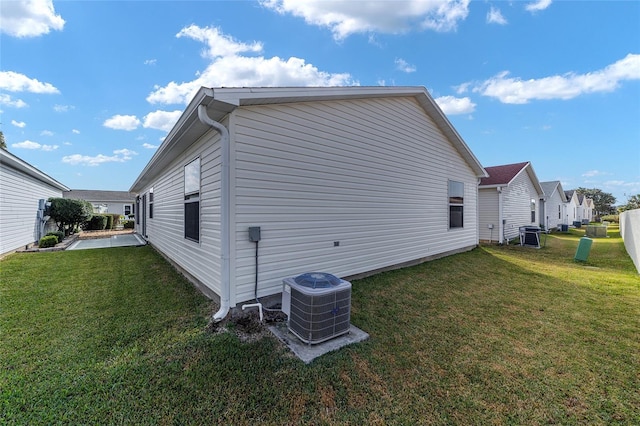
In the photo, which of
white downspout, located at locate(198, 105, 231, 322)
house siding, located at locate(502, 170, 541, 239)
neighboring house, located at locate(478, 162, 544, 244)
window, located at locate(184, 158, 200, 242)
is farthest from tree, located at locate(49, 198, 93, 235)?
house siding, located at locate(502, 170, 541, 239)

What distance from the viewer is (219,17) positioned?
19.2 ft

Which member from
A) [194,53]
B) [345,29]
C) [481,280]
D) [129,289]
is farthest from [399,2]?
[129,289]

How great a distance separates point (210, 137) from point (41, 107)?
37.4 feet

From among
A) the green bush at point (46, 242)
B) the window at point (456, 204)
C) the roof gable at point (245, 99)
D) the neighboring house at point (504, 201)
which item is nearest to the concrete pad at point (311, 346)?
the roof gable at point (245, 99)

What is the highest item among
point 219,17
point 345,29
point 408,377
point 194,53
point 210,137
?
point 345,29

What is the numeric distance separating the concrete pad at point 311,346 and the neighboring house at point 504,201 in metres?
11.3

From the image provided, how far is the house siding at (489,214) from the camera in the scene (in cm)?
1161

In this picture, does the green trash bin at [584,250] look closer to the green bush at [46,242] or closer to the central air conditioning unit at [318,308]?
the central air conditioning unit at [318,308]

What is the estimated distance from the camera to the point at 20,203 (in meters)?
8.98

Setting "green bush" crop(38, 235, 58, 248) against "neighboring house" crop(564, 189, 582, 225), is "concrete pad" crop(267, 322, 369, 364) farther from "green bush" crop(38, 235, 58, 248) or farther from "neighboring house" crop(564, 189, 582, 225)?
"neighboring house" crop(564, 189, 582, 225)

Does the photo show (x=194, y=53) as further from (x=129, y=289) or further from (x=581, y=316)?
(x=581, y=316)

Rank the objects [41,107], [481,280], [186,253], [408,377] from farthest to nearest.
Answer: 1. [41,107]
2. [481,280]
3. [186,253]
4. [408,377]

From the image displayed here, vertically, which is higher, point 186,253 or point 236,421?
point 186,253

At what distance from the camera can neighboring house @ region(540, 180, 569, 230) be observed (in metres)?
17.9
